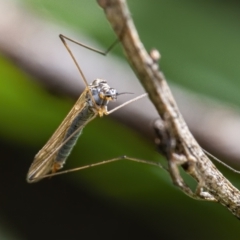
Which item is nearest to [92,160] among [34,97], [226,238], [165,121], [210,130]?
[34,97]

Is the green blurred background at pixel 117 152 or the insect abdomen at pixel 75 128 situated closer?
the insect abdomen at pixel 75 128

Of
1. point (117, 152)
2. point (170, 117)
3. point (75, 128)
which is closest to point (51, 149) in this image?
point (75, 128)

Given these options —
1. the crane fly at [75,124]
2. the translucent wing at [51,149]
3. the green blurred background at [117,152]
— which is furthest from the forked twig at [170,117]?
the green blurred background at [117,152]

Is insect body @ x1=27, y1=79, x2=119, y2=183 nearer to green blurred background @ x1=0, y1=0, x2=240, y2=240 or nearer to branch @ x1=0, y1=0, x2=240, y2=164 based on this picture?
branch @ x1=0, y1=0, x2=240, y2=164

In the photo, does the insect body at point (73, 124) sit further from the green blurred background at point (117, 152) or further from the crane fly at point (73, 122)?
the green blurred background at point (117, 152)

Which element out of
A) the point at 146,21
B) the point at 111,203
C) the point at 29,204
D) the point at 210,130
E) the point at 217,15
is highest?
the point at 217,15

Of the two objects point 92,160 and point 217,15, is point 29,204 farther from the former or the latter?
point 217,15
